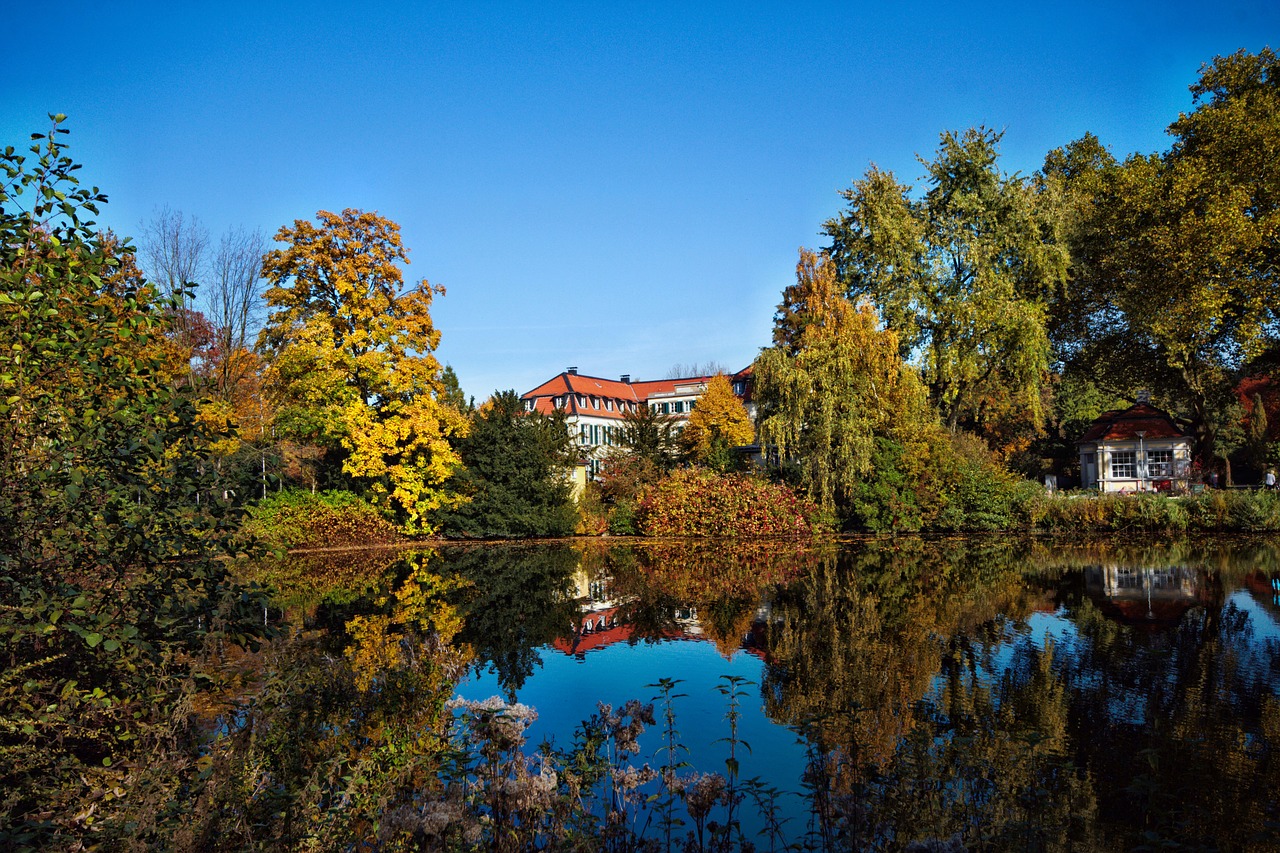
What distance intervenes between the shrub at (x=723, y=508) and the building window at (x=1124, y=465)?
668 inches

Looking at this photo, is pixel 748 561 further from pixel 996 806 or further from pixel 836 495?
pixel 996 806

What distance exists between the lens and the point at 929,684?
339 inches

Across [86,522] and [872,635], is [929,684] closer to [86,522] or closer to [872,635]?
[872,635]

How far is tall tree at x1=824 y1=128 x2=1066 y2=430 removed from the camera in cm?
2831

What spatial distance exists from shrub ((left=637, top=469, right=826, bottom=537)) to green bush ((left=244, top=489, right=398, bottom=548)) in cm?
1041

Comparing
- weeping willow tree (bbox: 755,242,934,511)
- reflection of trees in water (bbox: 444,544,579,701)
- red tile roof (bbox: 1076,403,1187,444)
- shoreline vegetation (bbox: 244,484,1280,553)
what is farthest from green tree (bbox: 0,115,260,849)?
red tile roof (bbox: 1076,403,1187,444)

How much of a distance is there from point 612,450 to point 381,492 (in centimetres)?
1077

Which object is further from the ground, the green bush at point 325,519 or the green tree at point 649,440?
the green tree at point 649,440

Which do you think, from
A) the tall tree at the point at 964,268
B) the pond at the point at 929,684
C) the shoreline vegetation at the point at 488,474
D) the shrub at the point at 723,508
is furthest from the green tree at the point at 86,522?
the tall tree at the point at 964,268

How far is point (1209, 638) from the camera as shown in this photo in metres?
10.8

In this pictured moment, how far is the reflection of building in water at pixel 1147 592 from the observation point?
1259 centimetres

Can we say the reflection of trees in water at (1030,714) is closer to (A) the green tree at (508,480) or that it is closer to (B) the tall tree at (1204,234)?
(B) the tall tree at (1204,234)

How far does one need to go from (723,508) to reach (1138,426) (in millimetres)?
20748

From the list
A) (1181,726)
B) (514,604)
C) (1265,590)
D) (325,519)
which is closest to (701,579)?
(514,604)
